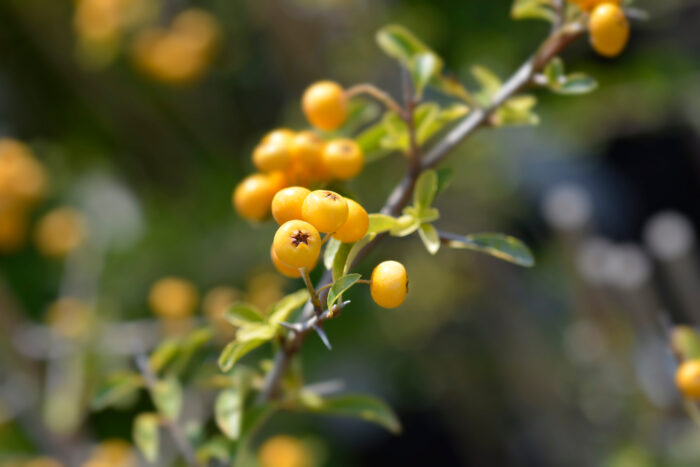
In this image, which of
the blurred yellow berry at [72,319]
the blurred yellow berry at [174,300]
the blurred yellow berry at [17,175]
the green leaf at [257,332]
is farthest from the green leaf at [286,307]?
the blurred yellow berry at [17,175]

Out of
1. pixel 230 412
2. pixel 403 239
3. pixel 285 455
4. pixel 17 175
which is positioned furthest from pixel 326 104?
pixel 403 239

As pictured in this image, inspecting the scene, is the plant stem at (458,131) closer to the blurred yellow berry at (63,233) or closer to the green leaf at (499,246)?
the green leaf at (499,246)

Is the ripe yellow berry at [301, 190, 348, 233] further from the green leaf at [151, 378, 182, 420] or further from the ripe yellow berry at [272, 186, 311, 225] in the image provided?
the green leaf at [151, 378, 182, 420]

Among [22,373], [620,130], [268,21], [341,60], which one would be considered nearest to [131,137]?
[268,21]

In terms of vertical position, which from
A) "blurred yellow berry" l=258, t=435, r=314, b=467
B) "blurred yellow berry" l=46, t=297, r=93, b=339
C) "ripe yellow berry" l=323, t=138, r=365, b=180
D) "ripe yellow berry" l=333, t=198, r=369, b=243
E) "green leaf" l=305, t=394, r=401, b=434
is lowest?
"blurred yellow berry" l=258, t=435, r=314, b=467

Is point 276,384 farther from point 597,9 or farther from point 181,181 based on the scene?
point 181,181

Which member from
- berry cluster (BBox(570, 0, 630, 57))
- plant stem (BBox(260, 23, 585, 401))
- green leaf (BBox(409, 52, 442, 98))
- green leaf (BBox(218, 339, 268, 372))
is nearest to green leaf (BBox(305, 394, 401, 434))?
plant stem (BBox(260, 23, 585, 401))
